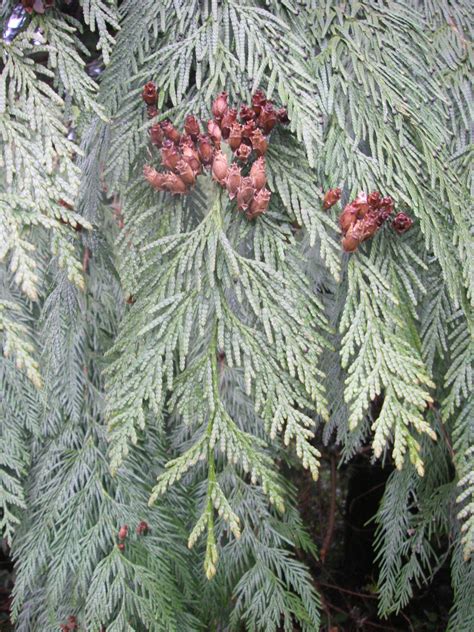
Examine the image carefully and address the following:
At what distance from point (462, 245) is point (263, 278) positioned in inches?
11.7

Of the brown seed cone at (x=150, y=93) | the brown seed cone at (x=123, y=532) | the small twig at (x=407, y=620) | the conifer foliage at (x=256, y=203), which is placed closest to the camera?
the conifer foliage at (x=256, y=203)

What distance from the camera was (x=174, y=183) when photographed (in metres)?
0.81

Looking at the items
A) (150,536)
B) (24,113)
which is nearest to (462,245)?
(24,113)

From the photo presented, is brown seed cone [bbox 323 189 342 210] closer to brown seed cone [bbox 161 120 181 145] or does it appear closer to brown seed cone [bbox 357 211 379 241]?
brown seed cone [bbox 357 211 379 241]

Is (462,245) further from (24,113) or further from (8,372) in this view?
(8,372)

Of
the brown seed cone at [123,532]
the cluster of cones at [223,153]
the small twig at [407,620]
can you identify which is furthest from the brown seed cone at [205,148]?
the small twig at [407,620]

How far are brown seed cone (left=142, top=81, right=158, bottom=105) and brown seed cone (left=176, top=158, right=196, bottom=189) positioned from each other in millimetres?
143

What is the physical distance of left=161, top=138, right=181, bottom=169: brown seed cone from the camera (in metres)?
0.79

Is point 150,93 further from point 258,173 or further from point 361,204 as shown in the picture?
point 361,204

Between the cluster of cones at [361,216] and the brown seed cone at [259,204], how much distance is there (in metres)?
0.10

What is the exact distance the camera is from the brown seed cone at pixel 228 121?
0.78 meters

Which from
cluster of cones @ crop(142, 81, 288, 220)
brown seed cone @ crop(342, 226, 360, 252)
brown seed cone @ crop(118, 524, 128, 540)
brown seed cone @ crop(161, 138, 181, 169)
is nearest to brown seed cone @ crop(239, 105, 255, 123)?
cluster of cones @ crop(142, 81, 288, 220)

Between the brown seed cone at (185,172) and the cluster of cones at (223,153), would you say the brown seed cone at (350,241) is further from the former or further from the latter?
the brown seed cone at (185,172)

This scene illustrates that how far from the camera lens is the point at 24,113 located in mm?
779
